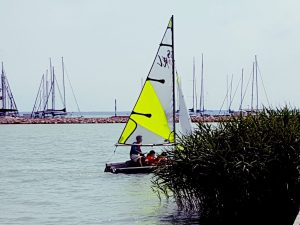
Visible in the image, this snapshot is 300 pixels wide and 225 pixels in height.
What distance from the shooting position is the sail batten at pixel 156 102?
31.7 m

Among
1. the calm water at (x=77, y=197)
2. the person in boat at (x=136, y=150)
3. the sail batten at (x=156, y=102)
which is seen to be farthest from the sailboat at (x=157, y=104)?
the calm water at (x=77, y=197)

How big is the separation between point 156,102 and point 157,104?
95mm

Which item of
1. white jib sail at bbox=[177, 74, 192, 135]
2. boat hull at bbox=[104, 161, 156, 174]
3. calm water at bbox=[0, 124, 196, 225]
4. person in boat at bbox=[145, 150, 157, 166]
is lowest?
calm water at bbox=[0, 124, 196, 225]

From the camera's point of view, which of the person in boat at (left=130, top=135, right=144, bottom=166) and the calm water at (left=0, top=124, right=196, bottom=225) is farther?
the person in boat at (left=130, top=135, right=144, bottom=166)

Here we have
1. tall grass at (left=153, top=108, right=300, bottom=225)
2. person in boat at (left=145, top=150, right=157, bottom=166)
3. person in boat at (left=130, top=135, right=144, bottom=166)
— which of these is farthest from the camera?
person in boat at (left=130, top=135, right=144, bottom=166)

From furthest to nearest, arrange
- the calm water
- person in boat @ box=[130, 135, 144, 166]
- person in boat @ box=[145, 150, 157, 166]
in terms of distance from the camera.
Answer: person in boat @ box=[130, 135, 144, 166] → person in boat @ box=[145, 150, 157, 166] → the calm water

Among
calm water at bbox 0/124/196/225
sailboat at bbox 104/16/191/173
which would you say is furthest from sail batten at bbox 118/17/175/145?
calm water at bbox 0/124/196/225

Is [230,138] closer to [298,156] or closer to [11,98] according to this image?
[298,156]

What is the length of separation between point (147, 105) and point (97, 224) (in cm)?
1258

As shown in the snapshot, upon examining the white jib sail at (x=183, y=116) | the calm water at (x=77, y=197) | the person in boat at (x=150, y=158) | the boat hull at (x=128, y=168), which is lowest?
the calm water at (x=77, y=197)

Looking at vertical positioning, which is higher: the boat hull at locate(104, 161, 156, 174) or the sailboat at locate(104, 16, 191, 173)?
the sailboat at locate(104, 16, 191, 173)

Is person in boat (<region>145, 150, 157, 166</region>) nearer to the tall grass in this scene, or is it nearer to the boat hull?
the boat hull

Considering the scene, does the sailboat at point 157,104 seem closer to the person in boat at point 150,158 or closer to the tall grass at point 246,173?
the person in boat at point 150,158

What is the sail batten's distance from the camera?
3173 centimetres
